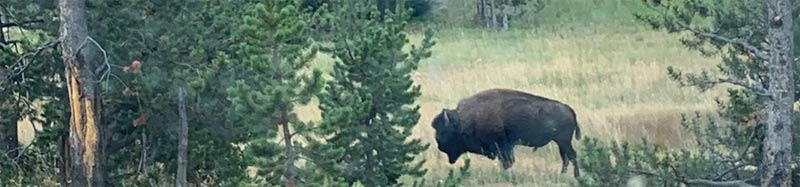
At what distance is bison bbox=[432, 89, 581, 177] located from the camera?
17906 millimetres

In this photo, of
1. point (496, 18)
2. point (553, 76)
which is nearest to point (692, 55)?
point (553, 76)

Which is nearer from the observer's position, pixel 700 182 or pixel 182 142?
pixel 700 182

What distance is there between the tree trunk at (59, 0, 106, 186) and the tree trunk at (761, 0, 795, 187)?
5.33m

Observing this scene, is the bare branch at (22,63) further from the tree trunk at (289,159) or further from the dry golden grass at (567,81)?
the dry golden grass at (567,81)

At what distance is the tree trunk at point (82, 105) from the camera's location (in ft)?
36.1

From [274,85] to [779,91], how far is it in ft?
12.2

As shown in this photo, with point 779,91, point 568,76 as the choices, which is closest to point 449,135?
point 779,91

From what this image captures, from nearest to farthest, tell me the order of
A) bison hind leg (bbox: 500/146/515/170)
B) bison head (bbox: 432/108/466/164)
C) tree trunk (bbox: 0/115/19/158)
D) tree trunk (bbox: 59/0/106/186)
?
tree trunk (bbox: 59/0/106/186), tree trunk (bbox: 0/115/19/158), bison hind leg (bbox: 500/146/515/170), bison head (bbox: 432/108/466/164)

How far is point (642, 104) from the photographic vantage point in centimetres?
2373

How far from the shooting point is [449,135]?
61.1ft

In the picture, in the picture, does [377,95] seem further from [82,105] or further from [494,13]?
[494,13]

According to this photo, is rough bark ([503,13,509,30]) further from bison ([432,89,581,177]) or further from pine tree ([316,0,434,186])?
pine tree ([316,0,434,186])

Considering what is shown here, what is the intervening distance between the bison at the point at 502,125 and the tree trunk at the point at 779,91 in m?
7.46


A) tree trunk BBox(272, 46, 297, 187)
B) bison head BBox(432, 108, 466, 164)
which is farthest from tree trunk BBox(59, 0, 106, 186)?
bison head BBox(432, 108, 466, 164)
